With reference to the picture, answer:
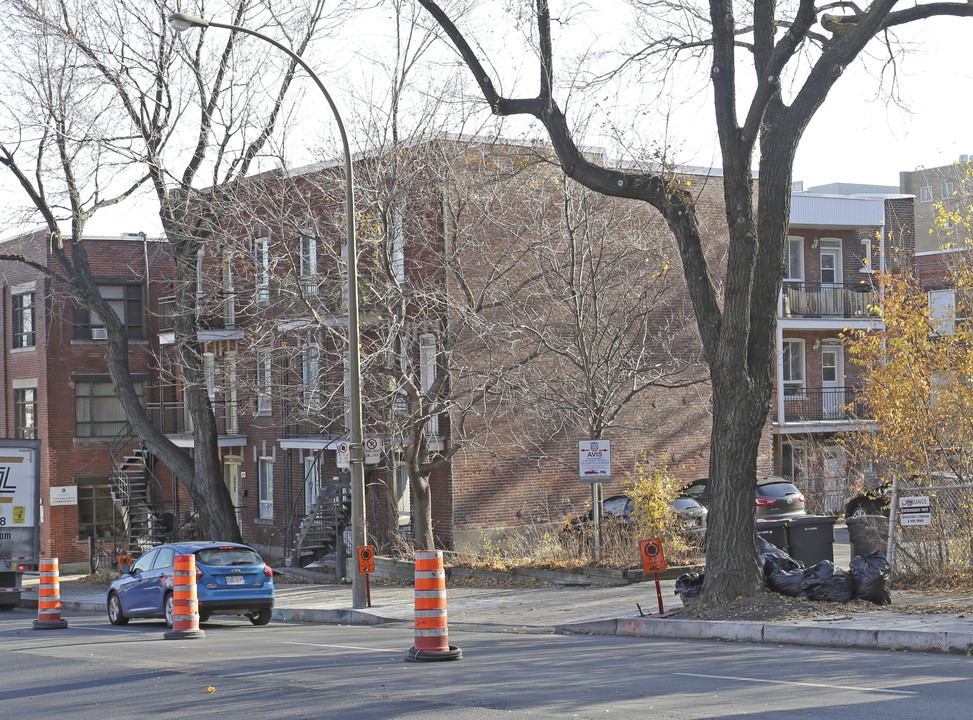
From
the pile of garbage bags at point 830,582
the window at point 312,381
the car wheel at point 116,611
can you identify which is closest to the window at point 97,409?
the window at point 312,381

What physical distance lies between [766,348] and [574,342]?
29.6 feet

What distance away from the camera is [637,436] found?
32.7 m

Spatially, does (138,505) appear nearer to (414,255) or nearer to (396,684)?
(414,255)

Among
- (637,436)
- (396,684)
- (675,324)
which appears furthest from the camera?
(637,436)

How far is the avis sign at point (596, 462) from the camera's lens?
19.9 meters

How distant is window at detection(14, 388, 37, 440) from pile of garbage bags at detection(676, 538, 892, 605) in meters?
32.5

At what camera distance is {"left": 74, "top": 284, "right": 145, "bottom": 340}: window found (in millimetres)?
41625

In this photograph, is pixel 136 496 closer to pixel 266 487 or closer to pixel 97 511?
pixel 97 511

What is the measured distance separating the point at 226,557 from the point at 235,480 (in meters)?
18.9

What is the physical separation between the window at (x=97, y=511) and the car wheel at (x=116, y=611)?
855 inches

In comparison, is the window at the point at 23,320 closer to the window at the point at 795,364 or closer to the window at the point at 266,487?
the window at the point at 266,487

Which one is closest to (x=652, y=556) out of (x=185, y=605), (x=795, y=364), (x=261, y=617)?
(x=185, y=605)

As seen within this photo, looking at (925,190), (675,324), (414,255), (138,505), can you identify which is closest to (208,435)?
(414,255)

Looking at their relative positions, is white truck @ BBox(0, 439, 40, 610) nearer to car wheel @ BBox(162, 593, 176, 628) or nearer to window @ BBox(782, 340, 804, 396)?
car wheel @ BBox(162, 593, 176, 628)
